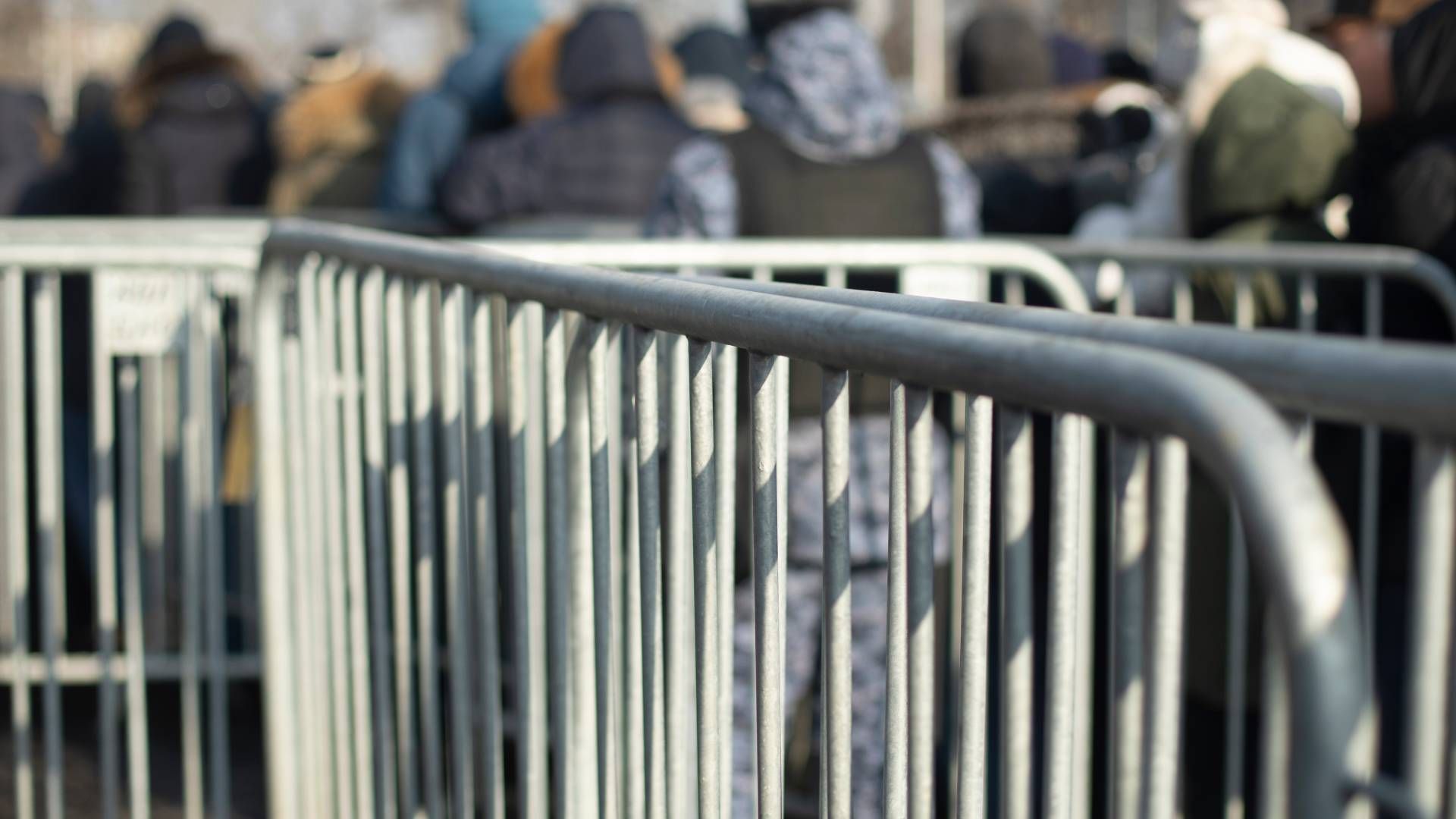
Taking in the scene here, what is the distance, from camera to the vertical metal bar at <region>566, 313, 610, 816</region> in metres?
1.95

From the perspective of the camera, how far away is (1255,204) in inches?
148

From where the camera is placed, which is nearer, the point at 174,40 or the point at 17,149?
the point at 174,40

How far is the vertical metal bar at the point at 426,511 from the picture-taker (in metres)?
2.46

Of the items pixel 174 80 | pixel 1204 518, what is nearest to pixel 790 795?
pixel 1204 518

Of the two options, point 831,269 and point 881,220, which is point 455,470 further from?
point 881,220

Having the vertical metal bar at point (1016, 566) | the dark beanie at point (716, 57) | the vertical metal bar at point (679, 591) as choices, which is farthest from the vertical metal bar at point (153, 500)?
the dark beanie at point (716, 57)

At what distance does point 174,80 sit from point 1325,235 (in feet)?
16.3

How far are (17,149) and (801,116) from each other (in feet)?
18.1

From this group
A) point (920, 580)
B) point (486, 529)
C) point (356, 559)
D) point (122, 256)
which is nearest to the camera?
point (920, 580)

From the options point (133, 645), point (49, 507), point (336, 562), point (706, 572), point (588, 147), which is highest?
point (588, 147)

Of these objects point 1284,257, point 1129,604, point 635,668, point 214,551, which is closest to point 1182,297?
point 1284,257

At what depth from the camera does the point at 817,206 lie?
3.77m

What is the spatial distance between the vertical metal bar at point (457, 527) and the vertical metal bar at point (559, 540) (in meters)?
0.35

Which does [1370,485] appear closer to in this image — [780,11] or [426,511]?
[780,11]
